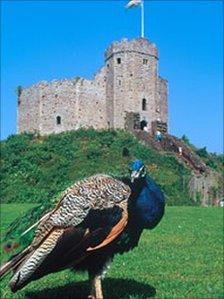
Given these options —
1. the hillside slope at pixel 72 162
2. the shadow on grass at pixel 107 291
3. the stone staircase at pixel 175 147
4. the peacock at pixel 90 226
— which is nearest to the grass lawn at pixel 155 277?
the shadow on grass at pixel 107 291

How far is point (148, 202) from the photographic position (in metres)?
6.70

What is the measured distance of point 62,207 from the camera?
6.43 metres

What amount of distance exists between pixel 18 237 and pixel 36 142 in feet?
136

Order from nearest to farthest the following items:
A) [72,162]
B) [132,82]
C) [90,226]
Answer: [90,226], [72,162], [132,82]

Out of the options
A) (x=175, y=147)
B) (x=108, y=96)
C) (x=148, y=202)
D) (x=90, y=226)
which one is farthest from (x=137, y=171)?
(x=108, y=96)

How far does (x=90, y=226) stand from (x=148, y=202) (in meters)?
0.73

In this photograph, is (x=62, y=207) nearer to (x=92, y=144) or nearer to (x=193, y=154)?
(x=92, y=144)

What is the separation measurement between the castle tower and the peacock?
142 ft

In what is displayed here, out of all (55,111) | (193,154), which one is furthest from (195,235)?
(55,111)

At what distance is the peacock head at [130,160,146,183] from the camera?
22.3 ft

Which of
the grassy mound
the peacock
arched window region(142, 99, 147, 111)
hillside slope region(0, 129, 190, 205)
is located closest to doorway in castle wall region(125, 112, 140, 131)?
arched window region(142, 99, 147, 111)

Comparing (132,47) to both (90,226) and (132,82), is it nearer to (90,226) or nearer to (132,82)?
(132,82)

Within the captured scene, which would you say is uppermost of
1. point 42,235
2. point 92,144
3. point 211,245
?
point 92,144

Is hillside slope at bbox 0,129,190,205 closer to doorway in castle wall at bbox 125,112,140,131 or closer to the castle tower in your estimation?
doorway in castle wall at bbox 125,112,140,131
